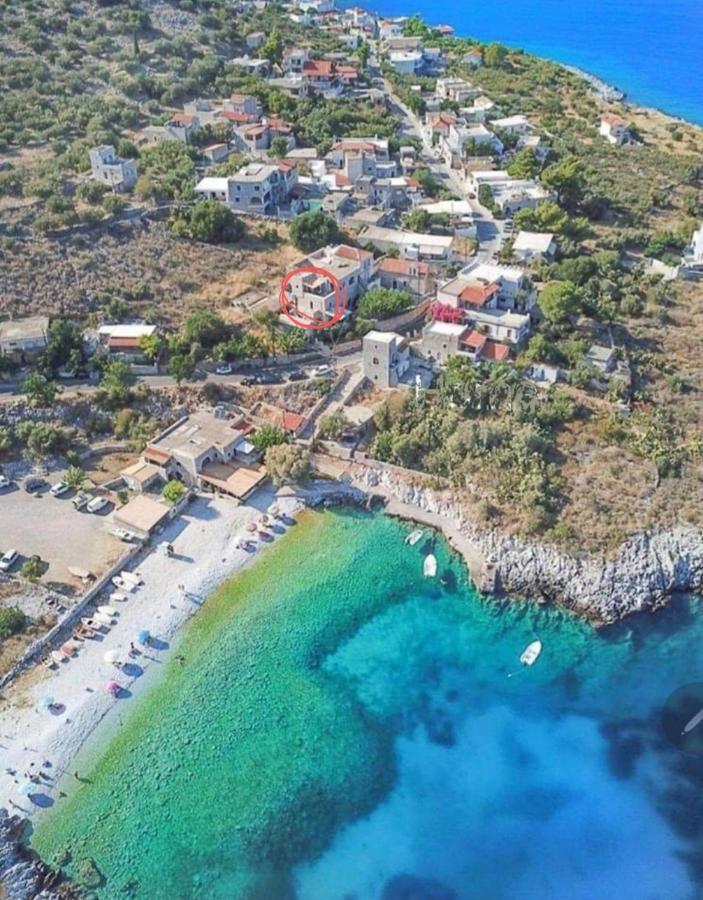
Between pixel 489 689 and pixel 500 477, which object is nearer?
pixel 489 689

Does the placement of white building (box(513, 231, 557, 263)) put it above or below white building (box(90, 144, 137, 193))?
below

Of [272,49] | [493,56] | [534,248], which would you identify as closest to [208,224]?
[534,248]

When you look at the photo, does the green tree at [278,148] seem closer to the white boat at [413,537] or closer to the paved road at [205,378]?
the paved road at [205,378]

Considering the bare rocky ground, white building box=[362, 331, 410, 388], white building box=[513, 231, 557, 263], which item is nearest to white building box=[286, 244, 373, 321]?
the bare rocky ground

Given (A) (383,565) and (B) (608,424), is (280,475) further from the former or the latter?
(B) (608,424)

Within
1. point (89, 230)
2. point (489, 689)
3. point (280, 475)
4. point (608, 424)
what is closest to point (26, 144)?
point (89, 230)

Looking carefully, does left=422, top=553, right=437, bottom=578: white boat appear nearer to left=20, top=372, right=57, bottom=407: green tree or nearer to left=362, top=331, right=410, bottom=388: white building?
left=362, top=331, right=410, bottom=388: white building

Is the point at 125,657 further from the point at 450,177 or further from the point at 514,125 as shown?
the point at 514,125
